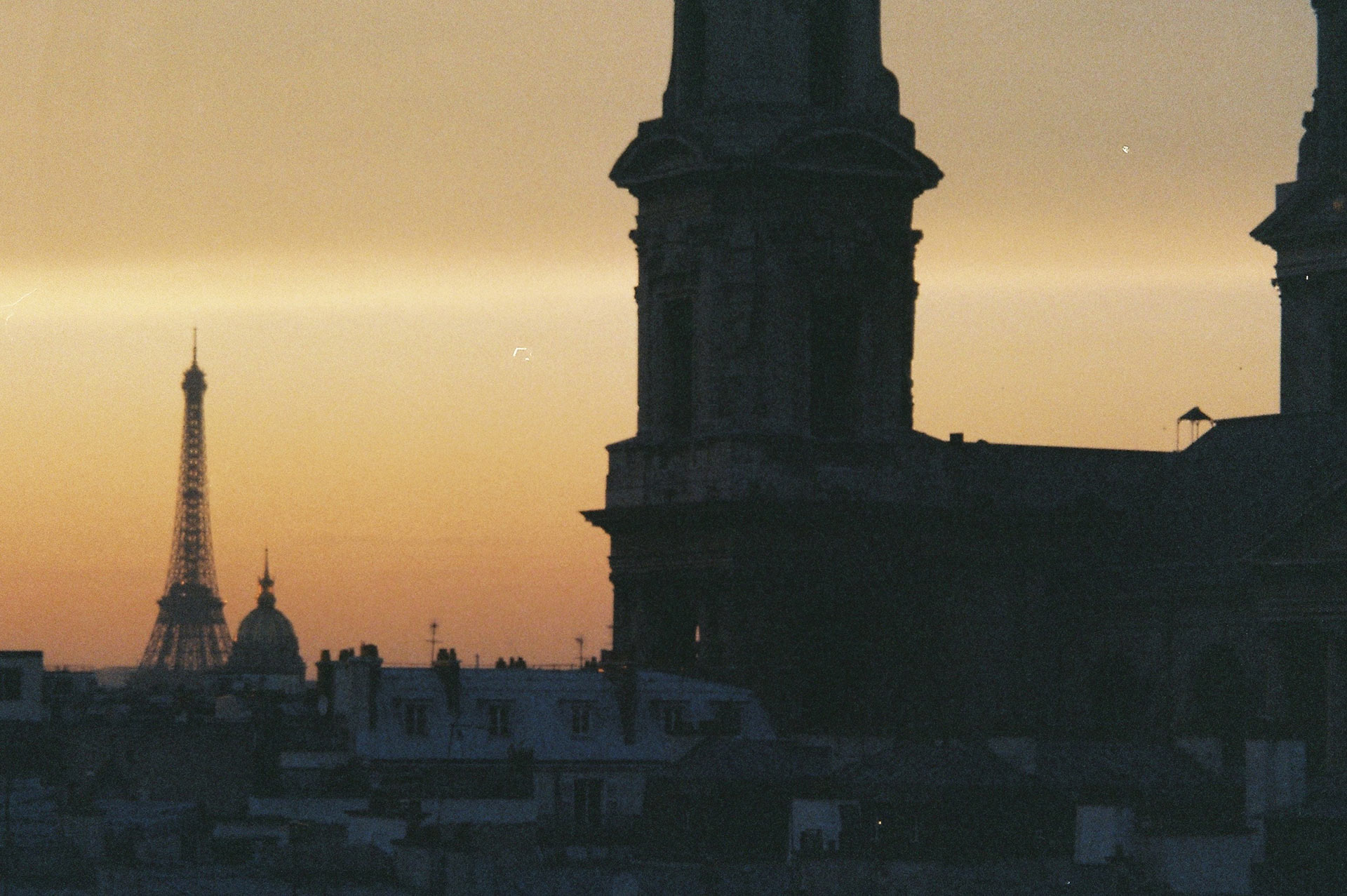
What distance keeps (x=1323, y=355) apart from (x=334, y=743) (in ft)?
158

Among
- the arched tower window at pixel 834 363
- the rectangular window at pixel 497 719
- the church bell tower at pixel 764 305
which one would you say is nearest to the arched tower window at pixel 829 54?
the church bell tower at pixel 764 305

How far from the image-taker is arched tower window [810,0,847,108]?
427ft

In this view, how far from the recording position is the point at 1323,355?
155250 millimetres

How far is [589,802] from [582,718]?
6820 mm

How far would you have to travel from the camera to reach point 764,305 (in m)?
128

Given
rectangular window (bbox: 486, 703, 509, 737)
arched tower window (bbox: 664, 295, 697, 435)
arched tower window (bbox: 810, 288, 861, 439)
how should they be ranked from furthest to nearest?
1. arched tower window (bbox: 664, 295, 697, 435)
2. arched tower window (bbox: 810, 288, 861, 439)
3. rectangular window (bbox: 486, 703, 509, 737)

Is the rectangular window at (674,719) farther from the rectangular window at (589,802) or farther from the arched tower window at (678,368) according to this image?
the arched tower window at (678,368)

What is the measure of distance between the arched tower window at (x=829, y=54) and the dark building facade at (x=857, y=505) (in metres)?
0.08

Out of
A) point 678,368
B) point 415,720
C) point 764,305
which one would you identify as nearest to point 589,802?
point 415,720

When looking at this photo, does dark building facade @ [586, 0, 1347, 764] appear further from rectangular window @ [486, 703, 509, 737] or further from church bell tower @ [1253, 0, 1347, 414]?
church bell tower @ [1253, 0, 1347, 414]

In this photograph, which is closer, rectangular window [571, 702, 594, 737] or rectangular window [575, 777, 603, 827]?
rectangular window [575, 777, 603, 827]

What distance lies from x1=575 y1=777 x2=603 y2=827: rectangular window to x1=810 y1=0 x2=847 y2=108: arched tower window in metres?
26.4

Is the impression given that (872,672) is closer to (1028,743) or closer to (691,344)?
(691,344)

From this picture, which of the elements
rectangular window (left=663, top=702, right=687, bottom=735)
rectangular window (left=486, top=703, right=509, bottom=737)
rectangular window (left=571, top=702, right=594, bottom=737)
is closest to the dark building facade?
rectangular window (left=663, top=702, right=687, bottom=735)
